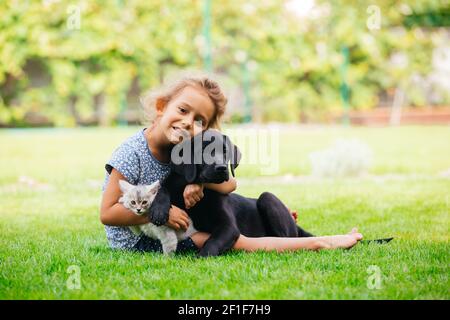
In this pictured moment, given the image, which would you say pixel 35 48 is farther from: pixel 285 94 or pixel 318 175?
pixel 318 175

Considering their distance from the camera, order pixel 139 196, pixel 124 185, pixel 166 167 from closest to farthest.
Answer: pixel 139 196, pixel 124 185, pixel 166 167

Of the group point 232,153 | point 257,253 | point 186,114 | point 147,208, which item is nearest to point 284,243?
point 257,253

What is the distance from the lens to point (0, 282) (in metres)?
2.95

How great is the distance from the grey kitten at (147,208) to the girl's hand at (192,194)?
0.19 meters

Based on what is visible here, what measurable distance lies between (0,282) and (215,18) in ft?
49.5

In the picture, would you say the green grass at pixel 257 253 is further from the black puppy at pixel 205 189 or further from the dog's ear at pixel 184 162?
the dog's ear at pixel 184 162

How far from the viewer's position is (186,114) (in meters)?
3.71

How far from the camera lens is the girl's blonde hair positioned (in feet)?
12.7

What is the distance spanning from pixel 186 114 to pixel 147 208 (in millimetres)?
644

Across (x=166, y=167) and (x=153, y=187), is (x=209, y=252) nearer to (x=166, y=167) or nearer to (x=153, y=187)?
(x=153, y=187)

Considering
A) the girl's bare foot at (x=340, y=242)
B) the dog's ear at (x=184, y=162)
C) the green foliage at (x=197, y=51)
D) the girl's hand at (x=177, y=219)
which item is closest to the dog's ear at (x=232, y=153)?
the dog's ear at (x=184, y=162)

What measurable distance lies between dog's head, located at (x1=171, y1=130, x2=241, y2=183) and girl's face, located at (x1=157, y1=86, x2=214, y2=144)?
80mm
